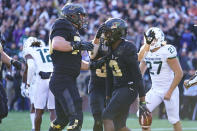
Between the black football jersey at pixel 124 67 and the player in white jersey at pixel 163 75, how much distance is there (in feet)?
4.37

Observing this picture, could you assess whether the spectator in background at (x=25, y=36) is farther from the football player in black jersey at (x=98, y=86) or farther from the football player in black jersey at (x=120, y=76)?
the football player in black jersey at (x=120, y=76)

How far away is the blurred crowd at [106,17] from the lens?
16.3 meters

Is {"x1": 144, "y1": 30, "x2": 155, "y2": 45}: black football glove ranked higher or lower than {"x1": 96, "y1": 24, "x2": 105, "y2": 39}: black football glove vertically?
lower

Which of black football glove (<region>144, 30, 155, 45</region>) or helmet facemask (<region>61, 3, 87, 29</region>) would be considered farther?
black football glove (<region>144, 30, 155, 45</region>)

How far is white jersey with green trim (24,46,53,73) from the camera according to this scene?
9.91 meters

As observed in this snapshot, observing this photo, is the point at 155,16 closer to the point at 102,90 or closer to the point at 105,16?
the point at 105,16

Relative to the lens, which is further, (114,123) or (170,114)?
(170,114)

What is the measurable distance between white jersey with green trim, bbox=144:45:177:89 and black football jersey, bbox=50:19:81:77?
75.3 inches

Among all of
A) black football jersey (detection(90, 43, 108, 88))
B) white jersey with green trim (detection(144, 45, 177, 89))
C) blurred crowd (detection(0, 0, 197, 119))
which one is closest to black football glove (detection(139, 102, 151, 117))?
black football jersey (detection(90, 43, 108, 88))

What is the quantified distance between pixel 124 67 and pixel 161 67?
5.46 ft

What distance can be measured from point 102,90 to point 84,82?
27.8ft

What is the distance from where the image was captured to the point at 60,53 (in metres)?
7.25

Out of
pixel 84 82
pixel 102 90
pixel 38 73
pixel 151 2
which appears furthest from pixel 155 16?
pixel 102 90

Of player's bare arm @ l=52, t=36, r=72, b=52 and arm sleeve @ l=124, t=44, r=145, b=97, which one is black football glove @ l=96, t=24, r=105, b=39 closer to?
arm sleeve @ l=124, t=44, r=145, b=97
